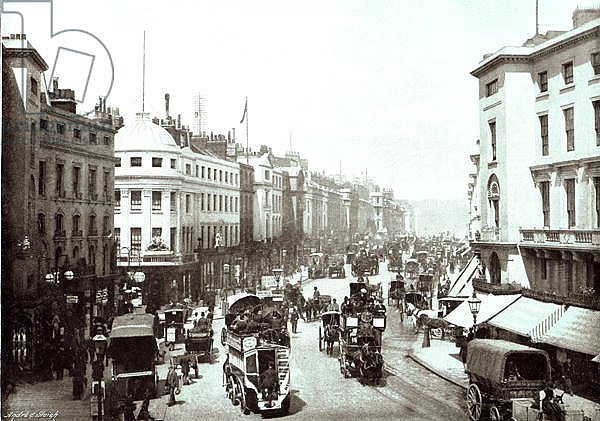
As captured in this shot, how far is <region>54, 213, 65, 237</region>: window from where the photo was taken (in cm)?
1482

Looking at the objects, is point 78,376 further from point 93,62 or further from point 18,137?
point 93,62

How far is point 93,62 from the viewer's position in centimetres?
1440

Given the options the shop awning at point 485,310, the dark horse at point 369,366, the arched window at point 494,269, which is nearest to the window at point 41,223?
the dark horse at point 369,366

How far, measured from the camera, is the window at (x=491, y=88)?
17730 mm

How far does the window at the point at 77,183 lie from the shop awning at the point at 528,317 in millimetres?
11747

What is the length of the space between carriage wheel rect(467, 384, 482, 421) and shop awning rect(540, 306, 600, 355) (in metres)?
2.63

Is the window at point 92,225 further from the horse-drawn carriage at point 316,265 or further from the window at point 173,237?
the horse-drawn carriage at point 316,265

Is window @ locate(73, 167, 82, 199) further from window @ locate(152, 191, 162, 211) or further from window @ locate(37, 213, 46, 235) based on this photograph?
window @ locate(152, 191, 162, 211)

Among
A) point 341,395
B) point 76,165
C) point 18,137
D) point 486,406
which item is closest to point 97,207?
point 76,165

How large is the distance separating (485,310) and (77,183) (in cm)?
1213

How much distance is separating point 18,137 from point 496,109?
515 inches

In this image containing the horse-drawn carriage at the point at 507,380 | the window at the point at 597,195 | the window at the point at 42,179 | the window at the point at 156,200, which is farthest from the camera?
the window at the point at 156,200

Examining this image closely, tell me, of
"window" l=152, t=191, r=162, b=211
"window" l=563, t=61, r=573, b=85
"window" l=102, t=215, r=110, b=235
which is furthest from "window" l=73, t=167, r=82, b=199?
"window" l=563, t=61, r=573, b=85

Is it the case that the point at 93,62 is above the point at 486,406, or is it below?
above
